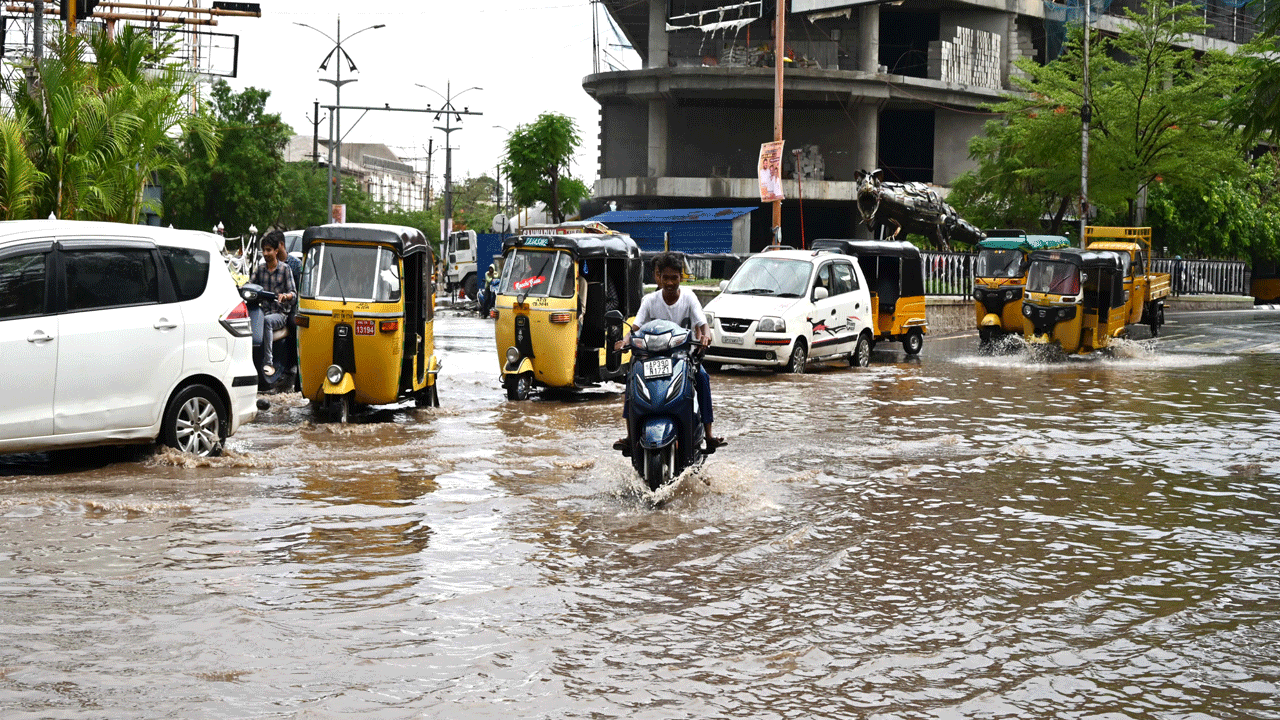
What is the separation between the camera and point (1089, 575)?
24.5ft

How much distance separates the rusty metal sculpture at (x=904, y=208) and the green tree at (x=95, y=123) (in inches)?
915

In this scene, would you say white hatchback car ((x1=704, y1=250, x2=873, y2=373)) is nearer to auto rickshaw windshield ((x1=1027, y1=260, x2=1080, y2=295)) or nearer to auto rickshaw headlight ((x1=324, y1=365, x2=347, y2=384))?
auto rickshaw windshield ((x1=1027, y1=260, x2=1080, y2=295))

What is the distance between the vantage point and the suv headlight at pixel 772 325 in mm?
20203

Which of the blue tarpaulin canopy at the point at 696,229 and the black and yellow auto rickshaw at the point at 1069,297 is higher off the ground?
the blue tarpaulin canopy at the point at 696,229

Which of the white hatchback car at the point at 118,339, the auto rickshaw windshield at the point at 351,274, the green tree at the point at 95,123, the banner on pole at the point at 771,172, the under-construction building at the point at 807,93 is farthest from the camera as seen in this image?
the under-construction building at the point at 807,93

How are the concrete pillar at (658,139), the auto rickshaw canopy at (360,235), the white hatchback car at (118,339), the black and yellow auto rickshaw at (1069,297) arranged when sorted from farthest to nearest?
the concrete pillar at (658,139)
the black and yellow auto rickshaw at (1069,297)
the auto rickshaw canopy at (360,235)
the white hatchback car at (118,339)

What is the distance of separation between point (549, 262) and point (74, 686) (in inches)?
449

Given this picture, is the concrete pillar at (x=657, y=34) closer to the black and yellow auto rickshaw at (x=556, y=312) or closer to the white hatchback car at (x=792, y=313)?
the white hatchback car at (x=792, y=313)

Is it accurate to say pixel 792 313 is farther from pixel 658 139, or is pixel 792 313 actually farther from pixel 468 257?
pixel 658 139

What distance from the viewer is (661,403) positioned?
9.15 metres

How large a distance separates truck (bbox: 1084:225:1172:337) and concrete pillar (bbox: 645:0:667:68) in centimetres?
2599

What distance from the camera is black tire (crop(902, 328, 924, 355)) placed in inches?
987

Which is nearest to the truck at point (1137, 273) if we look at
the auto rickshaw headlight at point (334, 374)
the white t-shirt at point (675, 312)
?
the auto rickshaw headlight at point (334, 374)

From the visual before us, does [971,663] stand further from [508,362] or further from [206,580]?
[508,362]
